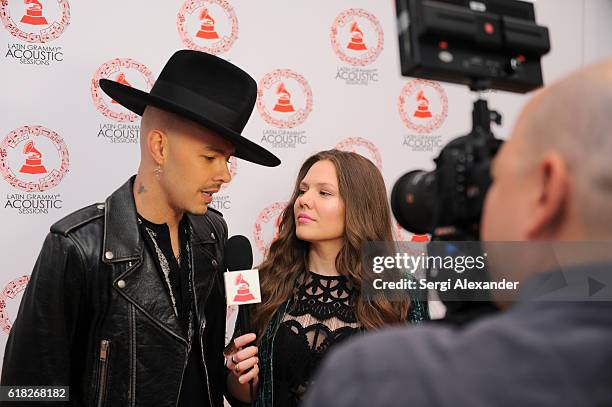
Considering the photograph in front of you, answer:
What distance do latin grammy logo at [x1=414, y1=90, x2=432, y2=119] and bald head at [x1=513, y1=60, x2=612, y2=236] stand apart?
2.00 m

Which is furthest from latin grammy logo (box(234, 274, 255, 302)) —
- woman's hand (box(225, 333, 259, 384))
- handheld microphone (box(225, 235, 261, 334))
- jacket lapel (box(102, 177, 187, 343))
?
jacket lapel (box(102, 177, 187, 343))

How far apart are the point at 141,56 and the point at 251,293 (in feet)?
3.42

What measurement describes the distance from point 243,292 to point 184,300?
243mm

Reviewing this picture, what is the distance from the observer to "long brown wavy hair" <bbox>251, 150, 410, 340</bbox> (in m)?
1.97

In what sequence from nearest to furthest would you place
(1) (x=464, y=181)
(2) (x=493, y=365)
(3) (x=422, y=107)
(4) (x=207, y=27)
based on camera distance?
1. (2) (x=493, y=365)
2. (1) (x=464, y=181)
3. (4) (x=207, y=27)
4. (3) (x=422, y=107)

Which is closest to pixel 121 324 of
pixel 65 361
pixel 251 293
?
pixel 65 361

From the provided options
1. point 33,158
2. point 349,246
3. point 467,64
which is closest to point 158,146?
point 33,158

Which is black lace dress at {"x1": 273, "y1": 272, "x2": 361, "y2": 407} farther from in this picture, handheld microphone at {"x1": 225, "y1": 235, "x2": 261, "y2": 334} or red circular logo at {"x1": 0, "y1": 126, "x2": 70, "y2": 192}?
red circular logo at {"x1": 0, "y1": 126, "x2": 70, "y2": 192}

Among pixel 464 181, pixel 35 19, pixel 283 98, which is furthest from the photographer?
pixel 283 98

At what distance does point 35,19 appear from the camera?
6.97ft

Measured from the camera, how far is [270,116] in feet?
7.97

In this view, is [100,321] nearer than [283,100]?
Yes

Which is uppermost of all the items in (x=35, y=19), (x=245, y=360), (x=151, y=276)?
(x=35, y=19)

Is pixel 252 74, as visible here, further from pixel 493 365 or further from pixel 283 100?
pixel 493 365
